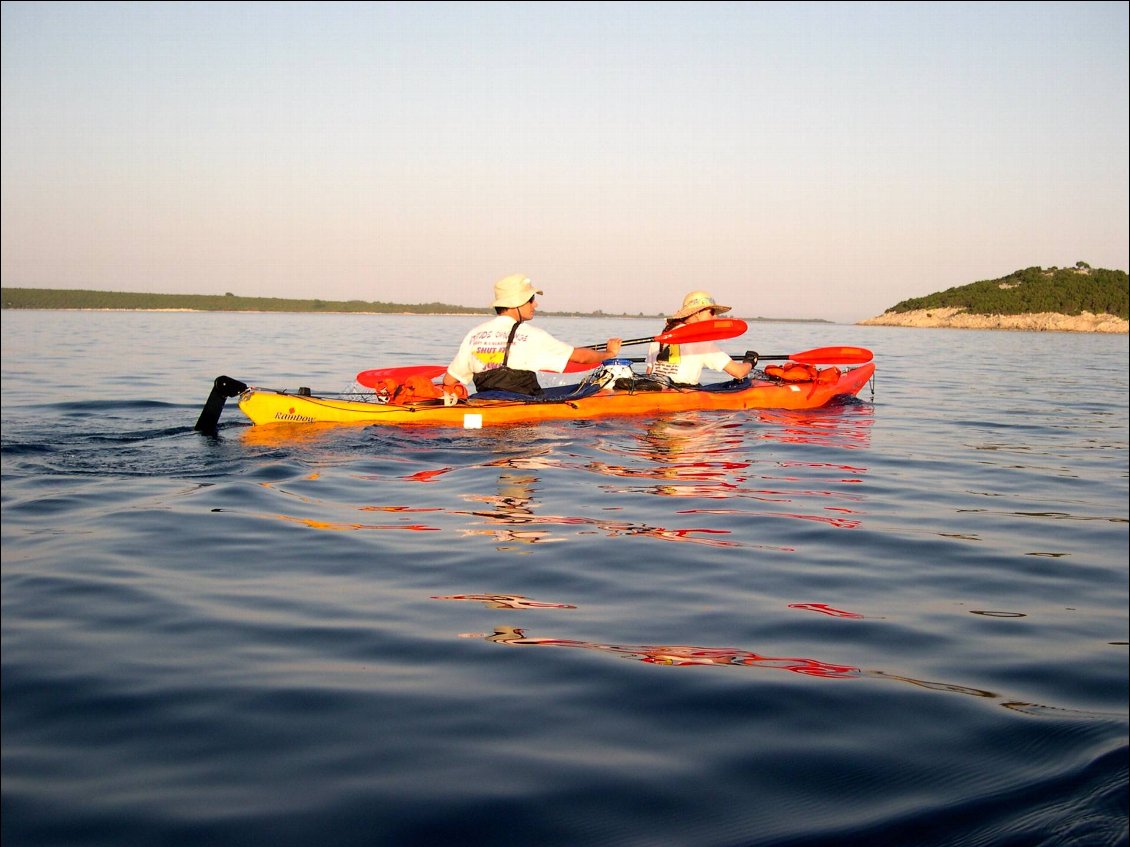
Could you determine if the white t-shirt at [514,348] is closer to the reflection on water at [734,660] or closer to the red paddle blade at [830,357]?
the red paddle blade at [830,357]

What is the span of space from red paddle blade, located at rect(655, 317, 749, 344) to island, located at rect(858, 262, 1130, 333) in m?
72.3

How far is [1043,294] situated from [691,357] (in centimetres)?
8034

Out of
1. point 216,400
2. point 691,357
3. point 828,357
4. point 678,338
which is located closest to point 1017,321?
point 828,357

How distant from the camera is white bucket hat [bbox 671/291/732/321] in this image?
12398 mm

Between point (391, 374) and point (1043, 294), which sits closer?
point (391, 374)

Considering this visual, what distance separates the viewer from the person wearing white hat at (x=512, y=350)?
1070cm

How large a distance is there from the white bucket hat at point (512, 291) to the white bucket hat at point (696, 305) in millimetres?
2635

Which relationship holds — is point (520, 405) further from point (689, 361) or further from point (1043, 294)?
point (1043, 294)

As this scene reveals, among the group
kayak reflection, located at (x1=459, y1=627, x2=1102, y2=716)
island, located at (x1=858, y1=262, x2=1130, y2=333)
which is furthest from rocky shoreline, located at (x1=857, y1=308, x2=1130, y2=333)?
kayak reflection, located at (x1=459, y1=627, x2=1102, y2=716)

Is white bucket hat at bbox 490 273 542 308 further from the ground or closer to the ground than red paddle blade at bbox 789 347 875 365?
further from the ground

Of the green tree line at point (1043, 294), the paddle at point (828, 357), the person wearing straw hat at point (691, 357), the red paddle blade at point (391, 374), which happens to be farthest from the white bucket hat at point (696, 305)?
the green tree line at point (1043, 294)

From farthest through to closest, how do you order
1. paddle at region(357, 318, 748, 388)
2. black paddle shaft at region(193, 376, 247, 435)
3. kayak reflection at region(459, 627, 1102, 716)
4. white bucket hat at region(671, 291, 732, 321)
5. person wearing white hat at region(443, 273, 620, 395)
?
1. white bucket hat at region(671, 291, 732, 321)
2. paddle at region(357, 318, 748, 388)
3. person wearing white hat at region(443, 273, 620, 395)
4. black paddle shaft at region(193, 376, 247, 435)
5. kayak reflection at region(459, 627, 1102, 716)

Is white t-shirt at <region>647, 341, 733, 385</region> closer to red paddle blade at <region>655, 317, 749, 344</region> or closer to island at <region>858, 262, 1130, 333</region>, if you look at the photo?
red paddle blade at <region>655, 317, 749, 344</region>

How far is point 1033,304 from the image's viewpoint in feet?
263
